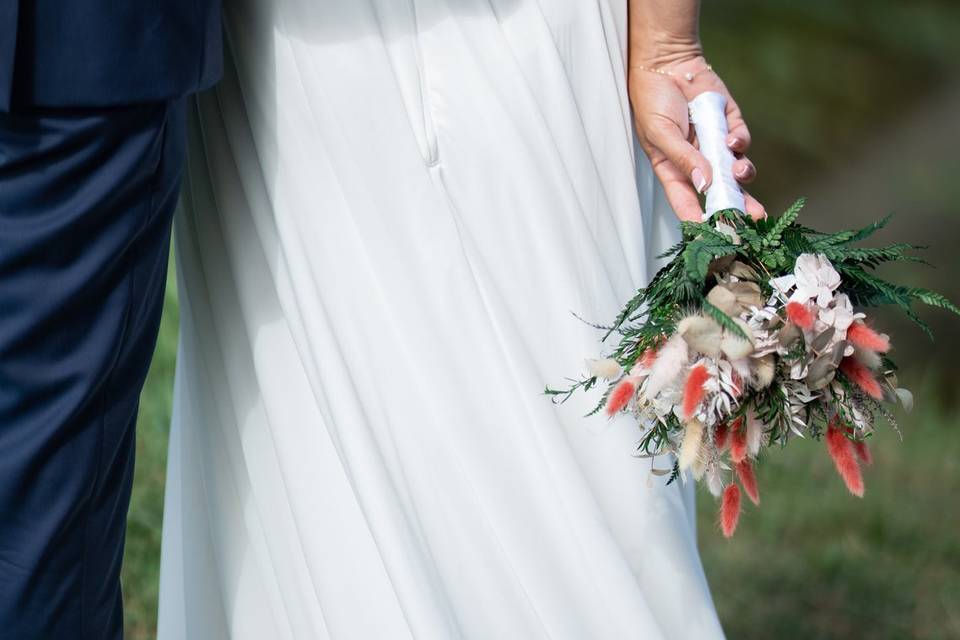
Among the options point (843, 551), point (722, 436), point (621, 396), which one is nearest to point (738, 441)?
point (722, 436)

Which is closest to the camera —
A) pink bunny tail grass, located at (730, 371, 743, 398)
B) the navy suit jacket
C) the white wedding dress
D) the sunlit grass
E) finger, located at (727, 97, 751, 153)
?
the navy suit jacket

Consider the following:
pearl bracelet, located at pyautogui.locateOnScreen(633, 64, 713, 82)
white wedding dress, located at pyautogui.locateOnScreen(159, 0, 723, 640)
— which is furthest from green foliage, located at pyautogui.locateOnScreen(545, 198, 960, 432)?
pearl bracelet, located at pyautogui.locateOnScreen(633, 64, 713, 82)

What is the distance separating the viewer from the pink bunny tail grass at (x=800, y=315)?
4.01 feet

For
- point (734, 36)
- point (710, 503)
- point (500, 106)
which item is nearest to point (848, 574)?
point (710, 503)

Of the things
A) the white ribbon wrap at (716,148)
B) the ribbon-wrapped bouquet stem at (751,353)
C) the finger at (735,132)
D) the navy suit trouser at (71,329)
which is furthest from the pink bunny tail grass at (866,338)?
the navy suit trouser at (71,329)

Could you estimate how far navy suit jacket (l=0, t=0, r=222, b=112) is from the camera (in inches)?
43.8

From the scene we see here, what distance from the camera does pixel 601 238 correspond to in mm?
1459

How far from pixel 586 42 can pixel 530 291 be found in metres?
0.28

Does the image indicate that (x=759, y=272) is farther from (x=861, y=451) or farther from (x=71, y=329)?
(x=71, y=329)

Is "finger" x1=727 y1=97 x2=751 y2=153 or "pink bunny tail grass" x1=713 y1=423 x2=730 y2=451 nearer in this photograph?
"pink bunny tail grass" x1=713 y1=423 x2=730 y2=451

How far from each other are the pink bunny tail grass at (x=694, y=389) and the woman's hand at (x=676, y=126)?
292 mm

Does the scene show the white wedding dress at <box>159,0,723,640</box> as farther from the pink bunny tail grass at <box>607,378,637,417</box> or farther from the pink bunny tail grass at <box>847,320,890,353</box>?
the pink bunny tail grass at <box>847,320,890,353</box>

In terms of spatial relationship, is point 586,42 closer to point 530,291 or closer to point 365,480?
point 530,291

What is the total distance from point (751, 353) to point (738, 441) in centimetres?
9
